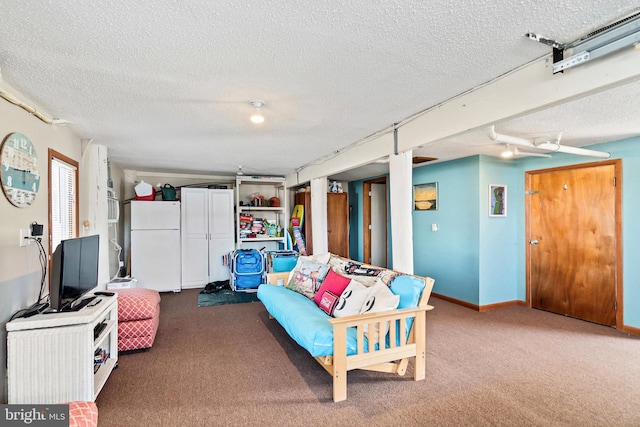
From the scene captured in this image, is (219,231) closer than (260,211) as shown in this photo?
Yes

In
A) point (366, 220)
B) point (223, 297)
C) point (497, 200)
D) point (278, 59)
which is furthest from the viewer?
point (366, 220)

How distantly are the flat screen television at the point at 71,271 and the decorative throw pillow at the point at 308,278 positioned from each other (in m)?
1.96

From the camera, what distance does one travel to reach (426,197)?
5.25 meters

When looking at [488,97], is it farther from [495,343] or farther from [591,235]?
[591,235]

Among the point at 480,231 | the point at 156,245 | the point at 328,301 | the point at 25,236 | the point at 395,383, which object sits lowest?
the point at 395,383

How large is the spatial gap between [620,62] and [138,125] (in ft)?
11.5

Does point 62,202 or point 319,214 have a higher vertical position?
point 62,202

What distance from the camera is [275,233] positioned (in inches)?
253

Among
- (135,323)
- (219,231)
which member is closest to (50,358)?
(135,323)

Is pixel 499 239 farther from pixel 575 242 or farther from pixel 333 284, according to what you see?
pixel 333 284

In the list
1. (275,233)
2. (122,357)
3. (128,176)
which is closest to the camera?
(122,357)

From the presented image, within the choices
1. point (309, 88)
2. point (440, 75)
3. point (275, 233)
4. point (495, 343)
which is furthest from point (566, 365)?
point (275, 233)

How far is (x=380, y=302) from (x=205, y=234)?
4.23 meters

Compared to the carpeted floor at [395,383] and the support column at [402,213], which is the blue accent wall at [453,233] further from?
the support column at [402,213]
